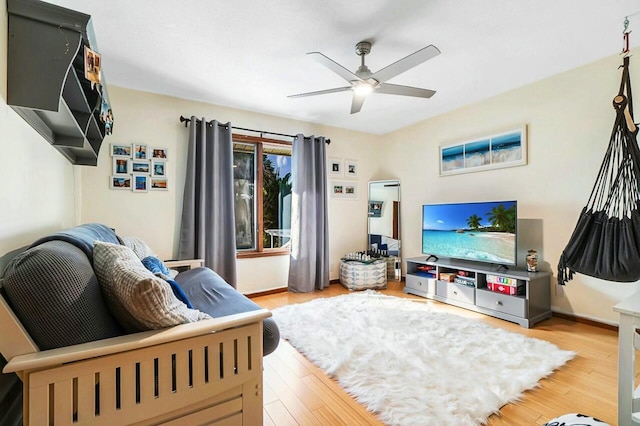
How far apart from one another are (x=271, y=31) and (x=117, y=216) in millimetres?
2380

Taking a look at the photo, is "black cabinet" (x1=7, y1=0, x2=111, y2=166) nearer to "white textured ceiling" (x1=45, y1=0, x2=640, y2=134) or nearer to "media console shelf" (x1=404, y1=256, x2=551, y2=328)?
"white textured ceiling" (x1=45, y1=0, x2=640, y2=134)

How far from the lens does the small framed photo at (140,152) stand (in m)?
3.09

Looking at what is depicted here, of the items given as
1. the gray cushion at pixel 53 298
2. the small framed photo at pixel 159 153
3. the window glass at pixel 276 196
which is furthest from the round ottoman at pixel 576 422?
the small framed photo at pixel 159 153

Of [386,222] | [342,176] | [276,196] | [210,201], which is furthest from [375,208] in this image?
[210,201]

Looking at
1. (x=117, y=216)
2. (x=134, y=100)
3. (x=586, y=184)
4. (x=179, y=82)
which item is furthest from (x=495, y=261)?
(x=134, y=100)

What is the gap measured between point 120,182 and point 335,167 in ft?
9.01

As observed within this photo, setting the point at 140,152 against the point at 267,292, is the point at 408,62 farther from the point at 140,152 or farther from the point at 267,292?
the point at 267,292

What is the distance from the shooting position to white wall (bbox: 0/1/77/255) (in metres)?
1.15

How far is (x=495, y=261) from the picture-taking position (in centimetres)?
304

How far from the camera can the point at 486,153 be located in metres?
3.45

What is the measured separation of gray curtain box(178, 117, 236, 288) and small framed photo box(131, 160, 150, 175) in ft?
1.32

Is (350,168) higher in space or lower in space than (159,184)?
higher

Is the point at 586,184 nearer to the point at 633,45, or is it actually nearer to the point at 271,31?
the point at 633,45

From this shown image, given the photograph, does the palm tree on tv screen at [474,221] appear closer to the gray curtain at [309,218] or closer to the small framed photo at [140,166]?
the gray curtain at [309,218]
